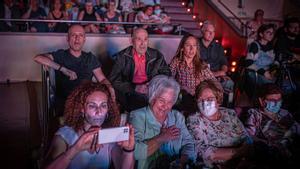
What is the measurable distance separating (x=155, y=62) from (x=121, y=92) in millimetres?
503

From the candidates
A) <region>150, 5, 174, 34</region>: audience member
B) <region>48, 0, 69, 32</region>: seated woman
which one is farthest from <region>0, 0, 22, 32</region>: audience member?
<region>150, 5, 174, 34</region>: audience member

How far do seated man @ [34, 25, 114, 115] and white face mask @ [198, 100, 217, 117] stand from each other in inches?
46.2

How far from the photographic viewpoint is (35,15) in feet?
20.0

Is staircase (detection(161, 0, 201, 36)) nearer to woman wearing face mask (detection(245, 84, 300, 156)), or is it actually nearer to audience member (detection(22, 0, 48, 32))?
audience member (detection(22, 0, 48, 32))

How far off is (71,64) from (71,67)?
3cm

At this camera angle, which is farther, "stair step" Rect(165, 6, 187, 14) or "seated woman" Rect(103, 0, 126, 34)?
"stair step" Rect(165, 6, 187, 14)

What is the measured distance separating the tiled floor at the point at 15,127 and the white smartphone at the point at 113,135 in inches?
58.6

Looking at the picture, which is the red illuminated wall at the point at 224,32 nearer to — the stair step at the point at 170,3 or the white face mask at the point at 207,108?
the stair step at the point at 170,3

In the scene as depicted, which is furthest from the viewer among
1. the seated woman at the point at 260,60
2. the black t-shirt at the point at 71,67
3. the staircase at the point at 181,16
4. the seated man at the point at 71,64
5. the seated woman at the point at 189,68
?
the staircase at the point at 181,16

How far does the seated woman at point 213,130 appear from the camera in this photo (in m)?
2.39

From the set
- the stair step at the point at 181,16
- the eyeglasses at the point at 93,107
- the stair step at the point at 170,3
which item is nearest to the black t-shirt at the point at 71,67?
the eyeglasses at the point at 93,107

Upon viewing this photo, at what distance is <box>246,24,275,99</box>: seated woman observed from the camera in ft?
14.3

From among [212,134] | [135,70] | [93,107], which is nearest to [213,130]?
[212,134]

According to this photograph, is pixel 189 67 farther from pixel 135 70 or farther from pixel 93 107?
pixel 93 107
